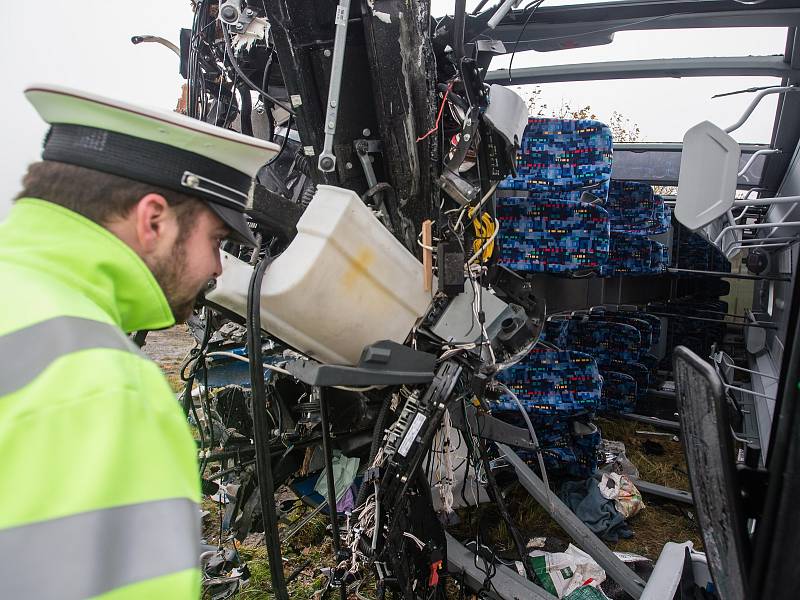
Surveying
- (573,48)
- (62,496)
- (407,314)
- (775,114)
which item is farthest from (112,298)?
(775,114)

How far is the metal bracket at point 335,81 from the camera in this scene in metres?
2.03

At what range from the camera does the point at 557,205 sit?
3941 millimetres

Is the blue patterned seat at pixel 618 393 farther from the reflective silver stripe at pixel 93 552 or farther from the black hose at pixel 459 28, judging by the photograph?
the reflective silver stripe at pixel 93 552

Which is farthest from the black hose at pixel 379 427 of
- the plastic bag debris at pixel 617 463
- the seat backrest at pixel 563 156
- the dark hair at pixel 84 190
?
the plastic bag debris at pixel 617 463

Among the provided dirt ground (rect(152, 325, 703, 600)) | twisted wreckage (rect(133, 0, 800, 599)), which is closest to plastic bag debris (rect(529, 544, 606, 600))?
twisted wreckage (rect(133, 0, 800, 599))

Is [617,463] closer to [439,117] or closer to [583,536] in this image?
[583,536]

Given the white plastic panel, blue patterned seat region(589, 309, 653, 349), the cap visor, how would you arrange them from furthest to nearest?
blue patterned seat region(589, 309, 653, 349) < the white plastic panel < the cap visor

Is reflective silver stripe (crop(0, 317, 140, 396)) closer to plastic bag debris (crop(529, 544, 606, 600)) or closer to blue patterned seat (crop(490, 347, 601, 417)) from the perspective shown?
plastic bag debris (crop(529, 544, 606, 600))

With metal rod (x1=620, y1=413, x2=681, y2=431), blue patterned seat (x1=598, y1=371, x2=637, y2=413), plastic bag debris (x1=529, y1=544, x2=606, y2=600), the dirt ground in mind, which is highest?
blue patterned seat (x1=598, y1=371, x2=637, y2=413)

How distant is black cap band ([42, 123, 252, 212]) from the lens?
98 cm

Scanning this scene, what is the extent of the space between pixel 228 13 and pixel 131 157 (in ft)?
5.15

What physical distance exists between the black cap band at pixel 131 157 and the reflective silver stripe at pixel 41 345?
1.25ft

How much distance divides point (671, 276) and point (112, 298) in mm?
7181

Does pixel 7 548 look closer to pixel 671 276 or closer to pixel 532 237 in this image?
pixel 532 237
